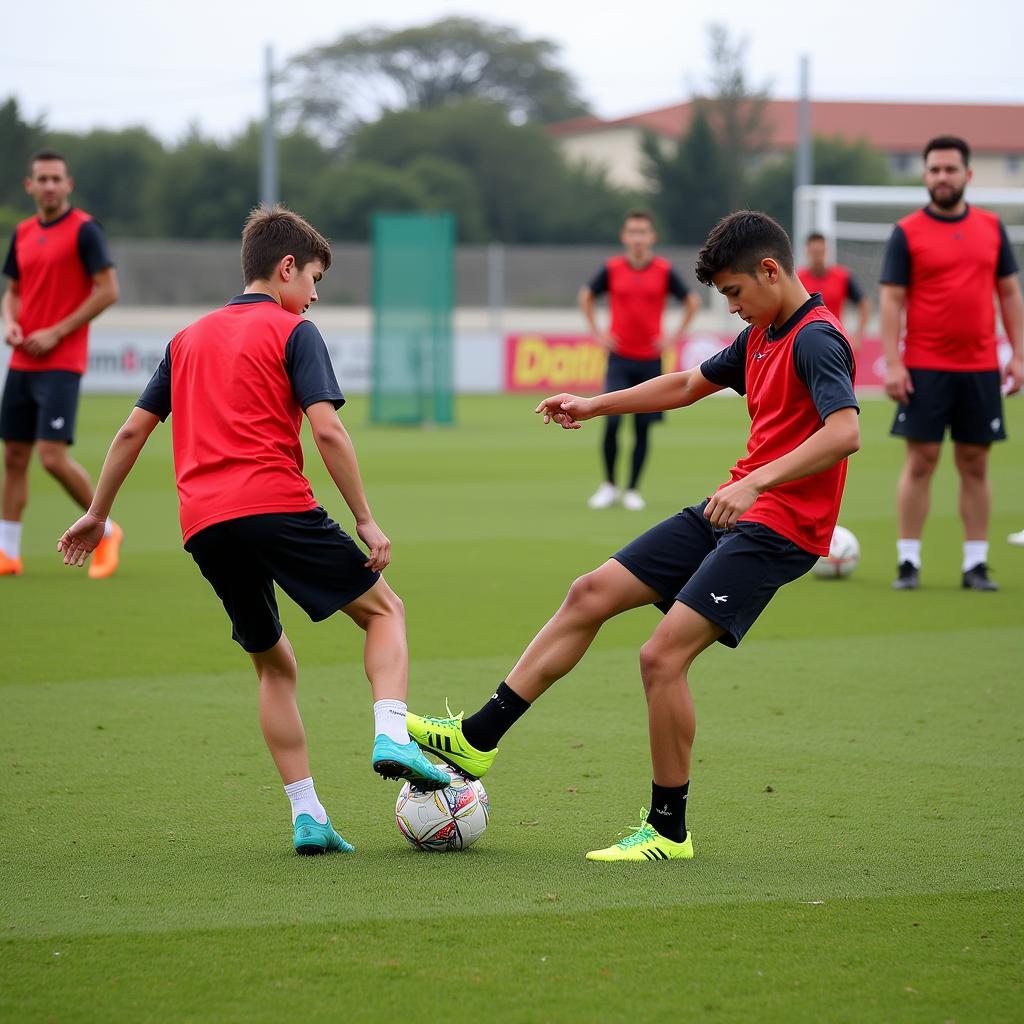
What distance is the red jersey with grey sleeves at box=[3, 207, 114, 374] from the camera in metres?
9.29

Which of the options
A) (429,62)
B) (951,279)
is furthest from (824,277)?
(429,62)

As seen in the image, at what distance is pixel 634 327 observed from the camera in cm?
1322

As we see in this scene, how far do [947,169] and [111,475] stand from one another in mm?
5882

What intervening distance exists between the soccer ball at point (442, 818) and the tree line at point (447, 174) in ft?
141

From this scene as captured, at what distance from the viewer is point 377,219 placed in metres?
23.4

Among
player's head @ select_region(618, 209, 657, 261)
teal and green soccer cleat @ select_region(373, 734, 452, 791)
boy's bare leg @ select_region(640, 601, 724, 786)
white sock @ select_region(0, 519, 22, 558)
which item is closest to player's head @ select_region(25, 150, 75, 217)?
white sock @ select_region(0, 519, 22, 558)

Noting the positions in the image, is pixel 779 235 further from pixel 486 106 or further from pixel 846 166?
pixel 486 106

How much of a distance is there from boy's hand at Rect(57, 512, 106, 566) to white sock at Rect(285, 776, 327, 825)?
3.03 ft

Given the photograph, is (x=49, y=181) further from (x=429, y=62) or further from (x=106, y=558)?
(x=429, y=62)

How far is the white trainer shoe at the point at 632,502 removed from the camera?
511 inches

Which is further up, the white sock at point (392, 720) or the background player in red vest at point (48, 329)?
the background player in red vest at point (48, 329)

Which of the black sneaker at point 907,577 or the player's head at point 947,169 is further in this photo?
the black sneaker at point 907,577

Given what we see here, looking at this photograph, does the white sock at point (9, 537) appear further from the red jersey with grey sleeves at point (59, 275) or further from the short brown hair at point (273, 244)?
the short brown hair at point (273, 244)

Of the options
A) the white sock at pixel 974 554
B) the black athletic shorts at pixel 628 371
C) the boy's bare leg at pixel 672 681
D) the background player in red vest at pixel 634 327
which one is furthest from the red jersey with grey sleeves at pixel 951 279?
the boy's bare leg at pixel 672 681
